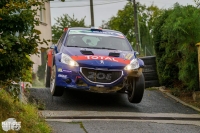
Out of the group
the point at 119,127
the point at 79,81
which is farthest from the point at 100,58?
the point at 119,127

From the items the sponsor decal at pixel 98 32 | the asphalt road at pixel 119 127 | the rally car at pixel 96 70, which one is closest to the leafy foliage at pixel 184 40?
the sponsor decal at pixel 98 32

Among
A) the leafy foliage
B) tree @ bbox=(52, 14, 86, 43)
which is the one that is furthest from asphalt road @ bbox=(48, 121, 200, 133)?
tree @ bbox=(52, 14, 86, 43)

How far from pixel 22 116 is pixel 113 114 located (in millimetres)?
2896

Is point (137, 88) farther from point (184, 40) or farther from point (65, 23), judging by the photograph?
point (65, 23)

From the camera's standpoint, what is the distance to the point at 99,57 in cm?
958

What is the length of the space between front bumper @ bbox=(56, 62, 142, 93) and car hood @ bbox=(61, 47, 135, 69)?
7.9 inches

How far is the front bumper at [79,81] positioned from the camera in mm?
9398

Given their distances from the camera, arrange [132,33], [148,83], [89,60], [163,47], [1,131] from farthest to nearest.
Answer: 1. [132,33]
2. [148,83]
3. [163,47]
4. [89,60]
5. [1,131]

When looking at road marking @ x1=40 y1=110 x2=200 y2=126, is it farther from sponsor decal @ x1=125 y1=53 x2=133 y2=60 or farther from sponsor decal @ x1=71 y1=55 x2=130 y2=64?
sponsor decal @ x1=125 y1=53 x2=133 y2=60

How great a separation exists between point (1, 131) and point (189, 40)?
22.0ft

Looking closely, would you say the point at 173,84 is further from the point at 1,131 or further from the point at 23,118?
the point at 1,131

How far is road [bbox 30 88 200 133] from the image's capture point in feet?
25.1

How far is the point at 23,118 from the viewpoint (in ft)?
21.3

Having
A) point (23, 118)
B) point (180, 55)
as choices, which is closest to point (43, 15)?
point (180, 55)
